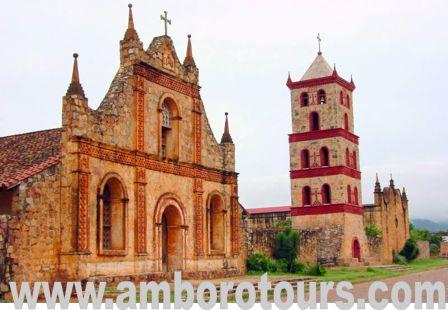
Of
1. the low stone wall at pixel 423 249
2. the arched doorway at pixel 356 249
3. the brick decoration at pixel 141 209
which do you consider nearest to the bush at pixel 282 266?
the brick decoration at pixel 141 209

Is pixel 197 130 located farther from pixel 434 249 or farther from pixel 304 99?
pixel 434 249

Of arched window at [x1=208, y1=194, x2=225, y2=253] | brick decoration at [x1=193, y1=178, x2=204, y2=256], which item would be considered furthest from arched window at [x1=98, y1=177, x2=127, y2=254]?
arched window at [x1=208, y1=194, x2=225, y2=253]

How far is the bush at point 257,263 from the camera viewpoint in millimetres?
32156

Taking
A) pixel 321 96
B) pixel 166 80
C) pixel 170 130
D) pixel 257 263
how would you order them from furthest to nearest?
pixel 321 96, pixel 257 263, pixel 170 130, pixel 166 80

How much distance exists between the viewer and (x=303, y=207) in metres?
48.6

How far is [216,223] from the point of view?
1208 inches

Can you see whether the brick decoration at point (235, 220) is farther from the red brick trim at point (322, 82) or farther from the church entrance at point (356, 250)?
the red brick trim at point (322, 82)


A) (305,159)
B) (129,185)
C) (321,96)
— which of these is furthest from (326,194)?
(129,185)

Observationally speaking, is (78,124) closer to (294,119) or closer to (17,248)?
(17,248)

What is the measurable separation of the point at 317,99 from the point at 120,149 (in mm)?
26832

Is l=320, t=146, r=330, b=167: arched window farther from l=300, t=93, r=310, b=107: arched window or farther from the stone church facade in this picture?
the stone church facade

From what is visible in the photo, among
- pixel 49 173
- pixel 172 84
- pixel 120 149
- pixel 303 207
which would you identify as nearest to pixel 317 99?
pixel 303 207

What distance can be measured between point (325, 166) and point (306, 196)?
2.59 meters

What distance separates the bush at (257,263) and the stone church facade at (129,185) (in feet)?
3.14
